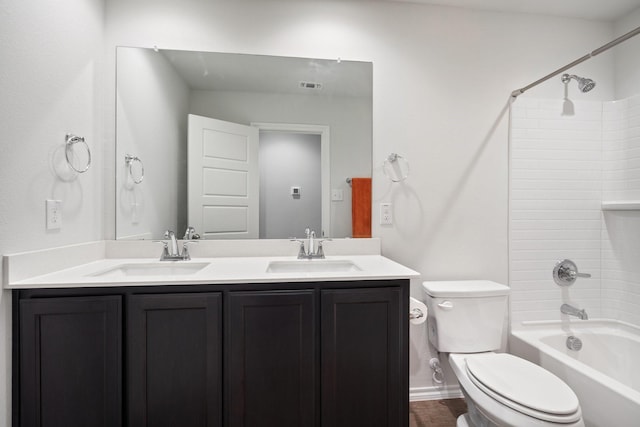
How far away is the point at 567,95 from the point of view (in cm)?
192

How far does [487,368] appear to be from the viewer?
1.43 metres

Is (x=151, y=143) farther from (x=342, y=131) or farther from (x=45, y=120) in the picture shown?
(x=342, y=131)

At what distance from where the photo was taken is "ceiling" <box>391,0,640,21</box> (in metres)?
1.90

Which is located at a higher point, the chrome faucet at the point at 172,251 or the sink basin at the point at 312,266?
the chrome faucet at the point at 172,251

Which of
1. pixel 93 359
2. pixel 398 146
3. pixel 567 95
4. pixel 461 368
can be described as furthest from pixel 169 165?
pixel 567 95

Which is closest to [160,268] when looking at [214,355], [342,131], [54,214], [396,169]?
[54,214]

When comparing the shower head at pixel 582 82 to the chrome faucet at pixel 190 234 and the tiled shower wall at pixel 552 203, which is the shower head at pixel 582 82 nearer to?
the tiled shower wall at pixel 552 203

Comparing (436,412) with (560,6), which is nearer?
(436,412)

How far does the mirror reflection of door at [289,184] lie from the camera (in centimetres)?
183

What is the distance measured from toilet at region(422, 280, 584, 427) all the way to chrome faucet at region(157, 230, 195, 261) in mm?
1400

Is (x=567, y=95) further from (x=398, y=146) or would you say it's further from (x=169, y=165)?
(x=169, y=165)

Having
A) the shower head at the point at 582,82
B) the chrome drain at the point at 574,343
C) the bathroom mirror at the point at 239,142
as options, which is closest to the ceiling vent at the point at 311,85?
the bathroom mirror at the point at 239,142

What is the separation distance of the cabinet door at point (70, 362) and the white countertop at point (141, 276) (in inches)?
3.1

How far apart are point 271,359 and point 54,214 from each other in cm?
116
